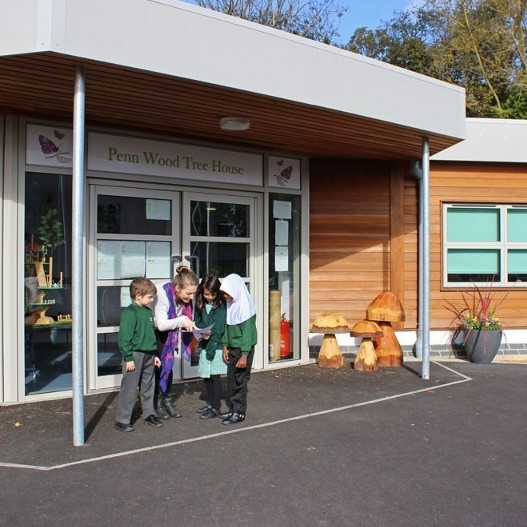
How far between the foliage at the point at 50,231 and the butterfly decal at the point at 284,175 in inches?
119

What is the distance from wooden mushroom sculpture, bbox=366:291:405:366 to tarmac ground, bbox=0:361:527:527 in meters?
1.50

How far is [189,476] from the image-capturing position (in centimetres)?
466

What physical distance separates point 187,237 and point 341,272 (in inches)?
115

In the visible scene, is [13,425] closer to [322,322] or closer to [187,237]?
[187,237]

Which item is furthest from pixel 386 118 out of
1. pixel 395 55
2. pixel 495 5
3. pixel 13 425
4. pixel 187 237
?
pixel 395 55

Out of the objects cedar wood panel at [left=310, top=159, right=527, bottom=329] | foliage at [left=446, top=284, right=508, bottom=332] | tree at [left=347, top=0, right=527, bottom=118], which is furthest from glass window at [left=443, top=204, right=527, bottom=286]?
tree at [left=347, top=0, right=527, bottom=118]

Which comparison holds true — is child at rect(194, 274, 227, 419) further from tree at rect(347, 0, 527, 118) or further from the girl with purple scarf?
tree at rect(347, 0, 527, 118)

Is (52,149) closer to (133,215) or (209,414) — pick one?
(133,215)

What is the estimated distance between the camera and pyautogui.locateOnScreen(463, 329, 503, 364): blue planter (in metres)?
9.38

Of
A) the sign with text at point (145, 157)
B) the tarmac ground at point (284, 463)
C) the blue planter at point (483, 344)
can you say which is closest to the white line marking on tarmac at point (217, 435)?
the tarmac ground at point (284, 463)

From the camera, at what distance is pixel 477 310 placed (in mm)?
10039

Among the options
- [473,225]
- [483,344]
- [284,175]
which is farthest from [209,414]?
[473,225]

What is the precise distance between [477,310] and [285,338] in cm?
315

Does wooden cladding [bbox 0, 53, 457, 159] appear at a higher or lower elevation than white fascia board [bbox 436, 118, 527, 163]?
lower
